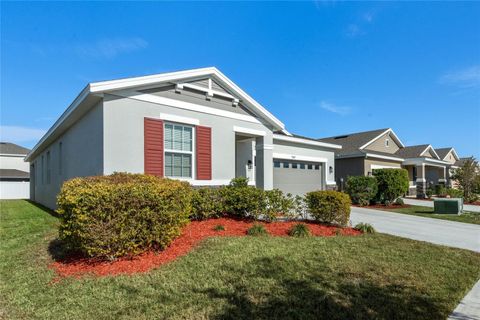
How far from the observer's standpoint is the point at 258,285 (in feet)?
14.0

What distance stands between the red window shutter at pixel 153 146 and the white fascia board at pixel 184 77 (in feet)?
3.90

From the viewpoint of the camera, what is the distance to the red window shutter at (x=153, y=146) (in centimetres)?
887

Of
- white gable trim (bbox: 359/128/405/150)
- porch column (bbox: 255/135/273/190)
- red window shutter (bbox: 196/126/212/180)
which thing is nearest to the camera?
red window shutter (bbox: 196/126/212/180)

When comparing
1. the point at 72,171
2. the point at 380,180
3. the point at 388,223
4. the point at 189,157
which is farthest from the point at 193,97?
the point at 380,180

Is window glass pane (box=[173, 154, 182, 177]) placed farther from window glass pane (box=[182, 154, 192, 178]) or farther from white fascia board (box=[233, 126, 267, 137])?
white fascia board (box=[233, 126, 267, 137])

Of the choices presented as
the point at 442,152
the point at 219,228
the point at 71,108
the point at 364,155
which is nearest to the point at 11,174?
the point at 71,108

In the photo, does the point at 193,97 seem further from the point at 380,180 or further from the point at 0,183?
the point at 0,183

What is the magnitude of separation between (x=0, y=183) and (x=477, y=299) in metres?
36.1

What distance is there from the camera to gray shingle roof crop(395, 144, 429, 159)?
2659cm

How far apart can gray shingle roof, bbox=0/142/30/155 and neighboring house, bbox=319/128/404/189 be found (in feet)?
124

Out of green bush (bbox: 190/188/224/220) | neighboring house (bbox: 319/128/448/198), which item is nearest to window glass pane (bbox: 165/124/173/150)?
green bush (bbox: 190/188/224/220)

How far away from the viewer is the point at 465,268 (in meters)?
A: 5.59

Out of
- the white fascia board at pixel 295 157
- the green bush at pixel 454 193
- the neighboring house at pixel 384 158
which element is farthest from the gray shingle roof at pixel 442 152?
the white fascia board at pixel 295 157

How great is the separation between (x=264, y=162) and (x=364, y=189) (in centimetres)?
830
